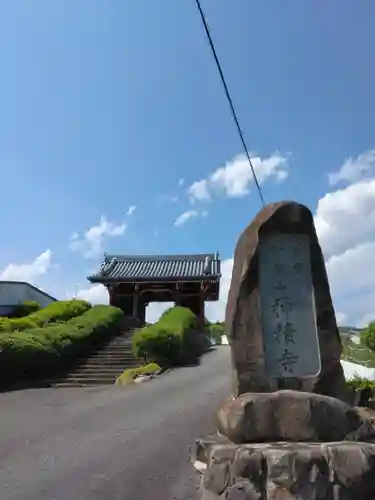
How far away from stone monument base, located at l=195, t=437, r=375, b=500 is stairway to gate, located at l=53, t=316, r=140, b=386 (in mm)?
11462

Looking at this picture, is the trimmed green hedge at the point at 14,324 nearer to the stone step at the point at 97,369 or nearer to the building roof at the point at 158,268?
the stone step at the point at 97,369

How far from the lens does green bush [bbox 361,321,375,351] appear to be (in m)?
17.4

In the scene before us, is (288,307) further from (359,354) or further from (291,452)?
(359,354)

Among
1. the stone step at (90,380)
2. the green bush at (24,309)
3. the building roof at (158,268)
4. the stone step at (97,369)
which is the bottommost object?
the stone step at (90,380)

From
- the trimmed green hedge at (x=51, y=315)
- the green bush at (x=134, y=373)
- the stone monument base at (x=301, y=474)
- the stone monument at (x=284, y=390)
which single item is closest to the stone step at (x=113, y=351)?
the trimmed green hedge at (x=51, y=315)

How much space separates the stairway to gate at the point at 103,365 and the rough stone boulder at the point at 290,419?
11.1 m

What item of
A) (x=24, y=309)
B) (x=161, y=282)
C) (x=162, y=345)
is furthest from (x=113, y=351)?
(x=24, y=309)

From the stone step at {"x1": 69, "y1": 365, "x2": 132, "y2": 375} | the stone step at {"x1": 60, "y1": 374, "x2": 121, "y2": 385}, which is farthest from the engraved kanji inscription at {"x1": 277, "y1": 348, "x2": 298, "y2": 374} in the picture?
the stone step at {"x1": 69, "y1": 365, "x2": 132, "y2": 375}

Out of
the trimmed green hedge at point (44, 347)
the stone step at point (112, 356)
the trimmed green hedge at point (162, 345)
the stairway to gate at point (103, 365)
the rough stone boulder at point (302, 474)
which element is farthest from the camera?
the stone step at point (112, 356)

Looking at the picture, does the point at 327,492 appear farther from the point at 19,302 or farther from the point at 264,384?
the point at 19,302

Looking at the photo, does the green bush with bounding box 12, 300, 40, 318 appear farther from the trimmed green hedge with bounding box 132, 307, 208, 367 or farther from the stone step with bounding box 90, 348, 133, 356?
the trimmed green hedge with bounding box 132, 307, 208, 367

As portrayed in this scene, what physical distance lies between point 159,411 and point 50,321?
1368 cm

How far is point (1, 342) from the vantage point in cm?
1357

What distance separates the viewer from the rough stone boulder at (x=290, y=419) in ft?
13.4
